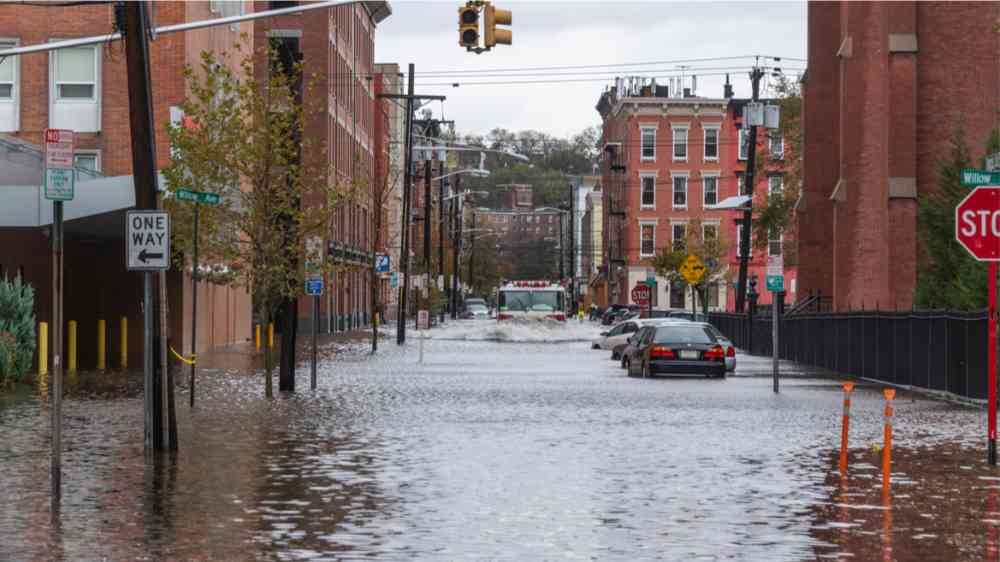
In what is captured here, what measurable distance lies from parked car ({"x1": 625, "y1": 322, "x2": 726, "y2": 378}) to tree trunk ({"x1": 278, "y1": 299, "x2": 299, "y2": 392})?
1141 cm

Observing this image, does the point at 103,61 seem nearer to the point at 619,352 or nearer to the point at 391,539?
the point at 619,352

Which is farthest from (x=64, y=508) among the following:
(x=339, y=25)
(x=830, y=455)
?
(x=339, y=25)

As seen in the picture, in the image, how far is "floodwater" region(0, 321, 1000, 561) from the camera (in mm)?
12711

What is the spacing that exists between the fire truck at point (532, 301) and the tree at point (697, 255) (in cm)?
2252

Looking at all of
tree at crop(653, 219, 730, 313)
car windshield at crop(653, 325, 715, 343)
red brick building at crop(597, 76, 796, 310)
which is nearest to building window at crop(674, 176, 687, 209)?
red brick building at crop(597, 76, 796, 310)

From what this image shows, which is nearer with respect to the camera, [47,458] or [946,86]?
[47,458]

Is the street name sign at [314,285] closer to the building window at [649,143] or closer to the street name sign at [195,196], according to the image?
the street name sign at [195,196]

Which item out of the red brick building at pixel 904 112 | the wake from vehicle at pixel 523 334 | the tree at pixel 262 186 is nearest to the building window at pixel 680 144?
the wake from vehicle at pixel 523 334

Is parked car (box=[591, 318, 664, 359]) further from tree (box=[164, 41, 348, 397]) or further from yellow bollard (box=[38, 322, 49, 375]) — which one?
tree (box=[164, 41, 348, 397])

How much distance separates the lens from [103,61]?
176 feet

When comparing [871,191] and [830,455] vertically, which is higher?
[871,191]

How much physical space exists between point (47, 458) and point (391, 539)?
721 centimetres

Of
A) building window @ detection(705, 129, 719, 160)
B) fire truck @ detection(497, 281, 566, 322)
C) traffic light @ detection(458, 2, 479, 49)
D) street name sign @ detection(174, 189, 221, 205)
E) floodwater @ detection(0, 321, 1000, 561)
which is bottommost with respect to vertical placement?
floodwater @ detection(0, 321, 1000, 561)

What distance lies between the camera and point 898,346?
38875mm
